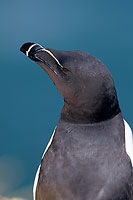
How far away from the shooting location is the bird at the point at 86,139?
1.01 metres

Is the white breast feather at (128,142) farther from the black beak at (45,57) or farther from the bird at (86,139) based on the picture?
the black beak at (45,57)

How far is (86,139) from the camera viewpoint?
106 cm

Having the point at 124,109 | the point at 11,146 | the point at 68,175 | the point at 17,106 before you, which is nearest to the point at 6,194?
the point at 11,146

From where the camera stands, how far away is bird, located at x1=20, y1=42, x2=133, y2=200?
101cm

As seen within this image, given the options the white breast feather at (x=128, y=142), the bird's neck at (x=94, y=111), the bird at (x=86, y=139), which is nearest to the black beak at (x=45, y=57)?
the bird at (x=86, y=139)

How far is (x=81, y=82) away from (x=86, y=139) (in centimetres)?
15

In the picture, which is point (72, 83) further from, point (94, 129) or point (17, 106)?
point (17, 106)

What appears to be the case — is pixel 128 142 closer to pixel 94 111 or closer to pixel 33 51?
pixel 94 111

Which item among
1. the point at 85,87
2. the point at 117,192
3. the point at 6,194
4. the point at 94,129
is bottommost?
the point at 6,194

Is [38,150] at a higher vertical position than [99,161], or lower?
lower

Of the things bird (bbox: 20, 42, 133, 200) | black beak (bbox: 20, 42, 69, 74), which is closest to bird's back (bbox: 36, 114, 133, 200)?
bird (bbox: 20, 42, 133, 200)

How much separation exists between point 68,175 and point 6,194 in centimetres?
132

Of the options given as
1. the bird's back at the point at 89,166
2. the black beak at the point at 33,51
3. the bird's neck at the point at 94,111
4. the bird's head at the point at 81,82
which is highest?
the black beak at the point at 33,51

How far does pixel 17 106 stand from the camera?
8.96ft
